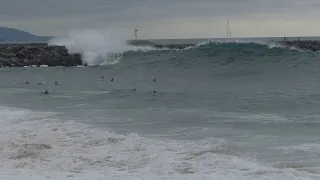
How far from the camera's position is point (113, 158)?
9.68 meters

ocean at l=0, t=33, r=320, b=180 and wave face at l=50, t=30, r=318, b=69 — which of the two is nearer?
ocean at l=0, t=33, r=320, b=180

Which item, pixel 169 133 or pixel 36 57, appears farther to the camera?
pixel 36 57

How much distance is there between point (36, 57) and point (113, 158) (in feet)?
155

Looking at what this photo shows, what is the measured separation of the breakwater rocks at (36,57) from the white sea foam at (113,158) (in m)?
40.9

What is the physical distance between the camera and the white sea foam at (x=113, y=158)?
8383mm

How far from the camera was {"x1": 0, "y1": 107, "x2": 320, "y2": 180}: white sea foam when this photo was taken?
8.38 m

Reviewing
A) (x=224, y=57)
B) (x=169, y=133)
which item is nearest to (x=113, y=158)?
(x=169, y=133)

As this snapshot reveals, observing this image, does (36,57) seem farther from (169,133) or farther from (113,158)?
(113,158)

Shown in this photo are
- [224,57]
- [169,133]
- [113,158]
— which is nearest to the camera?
[113,158]

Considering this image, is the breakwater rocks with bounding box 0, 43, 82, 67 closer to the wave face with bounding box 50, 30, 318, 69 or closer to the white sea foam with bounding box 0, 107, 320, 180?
the wave face with bounding box 50, 30, 318, 69

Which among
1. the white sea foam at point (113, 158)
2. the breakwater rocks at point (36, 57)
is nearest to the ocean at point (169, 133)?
the white sea foam at point (113, 158)

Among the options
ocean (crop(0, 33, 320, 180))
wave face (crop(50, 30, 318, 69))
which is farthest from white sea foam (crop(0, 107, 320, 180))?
wave face (crop(50, 30, 318, 69))

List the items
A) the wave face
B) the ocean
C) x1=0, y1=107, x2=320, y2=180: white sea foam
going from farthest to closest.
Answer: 1. the wave face
2. the ocean
3. x1=0, y1=107, x2=320, y2=180: white sea foam

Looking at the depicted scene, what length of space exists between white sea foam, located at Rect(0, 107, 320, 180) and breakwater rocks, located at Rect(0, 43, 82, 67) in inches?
1609
